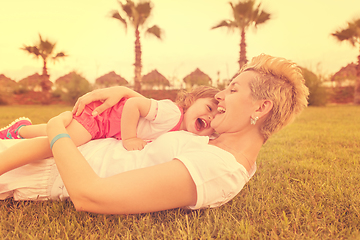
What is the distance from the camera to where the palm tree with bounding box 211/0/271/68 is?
17.4 metres

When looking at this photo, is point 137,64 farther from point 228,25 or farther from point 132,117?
point 132,117

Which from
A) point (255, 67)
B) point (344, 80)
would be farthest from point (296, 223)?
point (344, 80)

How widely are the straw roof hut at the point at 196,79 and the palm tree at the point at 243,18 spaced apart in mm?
4165

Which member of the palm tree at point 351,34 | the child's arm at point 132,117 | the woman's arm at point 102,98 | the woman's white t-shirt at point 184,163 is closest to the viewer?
the woman's white t-shirt at point 184,163

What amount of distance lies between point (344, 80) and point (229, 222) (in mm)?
25272

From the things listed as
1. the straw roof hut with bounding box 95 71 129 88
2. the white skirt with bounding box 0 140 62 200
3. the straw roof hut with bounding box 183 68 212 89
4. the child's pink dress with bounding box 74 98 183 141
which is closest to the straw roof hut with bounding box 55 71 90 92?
the straw roof hut with bounding box 95 71 129 88

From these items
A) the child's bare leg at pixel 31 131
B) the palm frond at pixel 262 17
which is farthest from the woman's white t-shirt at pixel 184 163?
the palm frond at pixel 262 17

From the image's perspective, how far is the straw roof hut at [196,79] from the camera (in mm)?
20472

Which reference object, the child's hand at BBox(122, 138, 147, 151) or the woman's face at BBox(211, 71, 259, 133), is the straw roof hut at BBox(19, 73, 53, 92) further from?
the woman's face at BBox(211, 71, 259, 133)

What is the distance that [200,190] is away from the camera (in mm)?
1352

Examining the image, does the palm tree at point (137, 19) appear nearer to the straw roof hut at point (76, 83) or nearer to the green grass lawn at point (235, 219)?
the straw roof hut at point (76, 83)

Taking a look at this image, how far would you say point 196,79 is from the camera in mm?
22844

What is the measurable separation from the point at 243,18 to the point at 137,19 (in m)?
7.94

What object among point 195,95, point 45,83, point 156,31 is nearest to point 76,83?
point 45,83
